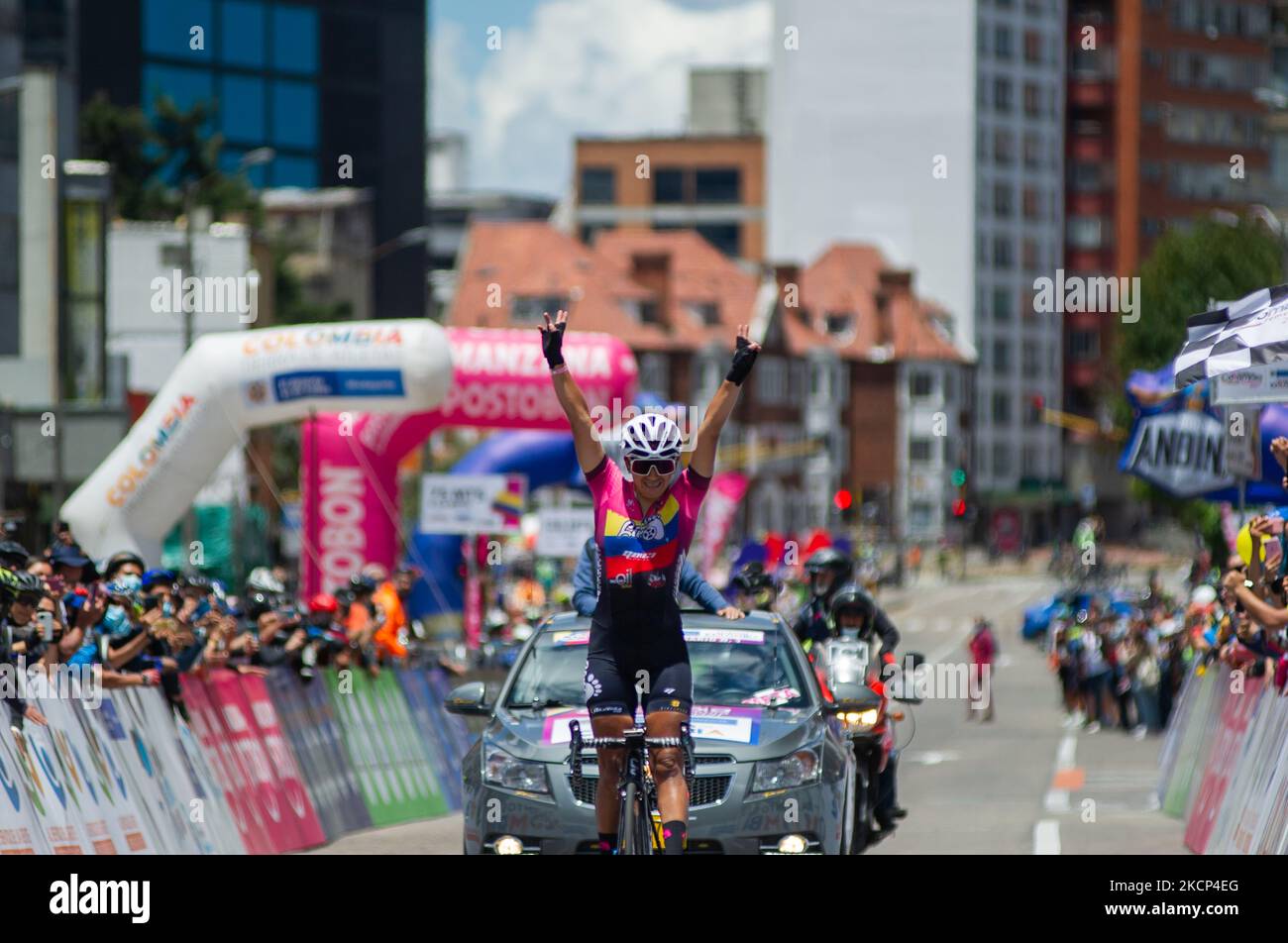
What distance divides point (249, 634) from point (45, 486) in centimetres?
2255

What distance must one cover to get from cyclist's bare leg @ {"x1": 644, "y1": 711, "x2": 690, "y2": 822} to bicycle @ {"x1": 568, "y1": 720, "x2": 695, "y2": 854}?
0.03m

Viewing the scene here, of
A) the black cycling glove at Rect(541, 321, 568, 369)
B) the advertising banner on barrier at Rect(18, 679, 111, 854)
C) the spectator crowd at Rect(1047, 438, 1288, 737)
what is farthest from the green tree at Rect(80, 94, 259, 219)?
the black cycling glove at Rect(541, 321, 568, 369)

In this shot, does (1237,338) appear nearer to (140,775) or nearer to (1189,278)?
(140,775)

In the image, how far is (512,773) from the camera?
10.7 metres

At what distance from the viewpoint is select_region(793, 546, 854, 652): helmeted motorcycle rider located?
1570cm

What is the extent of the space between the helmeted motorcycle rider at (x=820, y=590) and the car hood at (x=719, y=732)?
168 inches

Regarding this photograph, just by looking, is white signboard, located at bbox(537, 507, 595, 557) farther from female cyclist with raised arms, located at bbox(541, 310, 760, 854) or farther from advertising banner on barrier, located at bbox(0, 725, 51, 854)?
female cyclist with raised arms, located at bbox(541, 310, 760, 854)

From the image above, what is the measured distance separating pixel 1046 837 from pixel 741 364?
860cm

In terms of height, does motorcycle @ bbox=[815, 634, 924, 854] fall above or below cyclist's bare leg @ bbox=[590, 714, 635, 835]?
below

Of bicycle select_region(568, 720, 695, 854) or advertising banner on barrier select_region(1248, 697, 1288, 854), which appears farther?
advertising banner on barrier select_region(1248, 697, 1288, 854)

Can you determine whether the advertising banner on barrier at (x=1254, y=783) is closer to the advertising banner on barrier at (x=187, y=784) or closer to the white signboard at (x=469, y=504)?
the advertising banner on barrier at (x=187, y=784)

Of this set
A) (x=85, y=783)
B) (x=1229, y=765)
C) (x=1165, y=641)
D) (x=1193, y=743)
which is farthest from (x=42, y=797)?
(x=1165, y=641)

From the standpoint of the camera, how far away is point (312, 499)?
92.6 ft

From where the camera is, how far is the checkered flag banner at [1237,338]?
42.2ft
